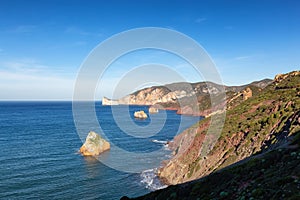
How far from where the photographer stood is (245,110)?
4959 cm

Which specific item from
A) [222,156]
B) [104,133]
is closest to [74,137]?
[104,133]

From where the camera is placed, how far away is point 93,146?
212 ft

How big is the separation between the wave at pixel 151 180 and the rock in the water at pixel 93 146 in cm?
1812

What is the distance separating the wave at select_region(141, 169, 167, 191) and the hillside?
4.72ft

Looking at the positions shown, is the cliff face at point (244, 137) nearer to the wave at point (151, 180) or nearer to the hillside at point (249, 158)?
the hillside at point (249, 158)

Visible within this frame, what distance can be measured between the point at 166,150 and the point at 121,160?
15.6 meters

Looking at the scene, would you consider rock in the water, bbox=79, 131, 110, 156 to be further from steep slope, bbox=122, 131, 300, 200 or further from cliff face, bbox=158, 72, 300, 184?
steep slope, bbox=122, 131, 300, 200

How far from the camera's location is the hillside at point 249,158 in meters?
13.4

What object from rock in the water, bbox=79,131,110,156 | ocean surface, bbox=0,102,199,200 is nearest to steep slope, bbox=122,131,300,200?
ocean surface, bbox=0,102,199,200

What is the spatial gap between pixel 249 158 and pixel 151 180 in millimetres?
26458

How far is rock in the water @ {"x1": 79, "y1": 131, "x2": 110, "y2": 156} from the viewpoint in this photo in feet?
208

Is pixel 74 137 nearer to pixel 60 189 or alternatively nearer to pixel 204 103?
pixel 60 189

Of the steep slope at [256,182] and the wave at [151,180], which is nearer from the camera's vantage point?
the steep slope at [256,182]

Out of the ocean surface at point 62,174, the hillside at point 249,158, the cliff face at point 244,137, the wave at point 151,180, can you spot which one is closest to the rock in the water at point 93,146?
the ocean surface at point 62,174
